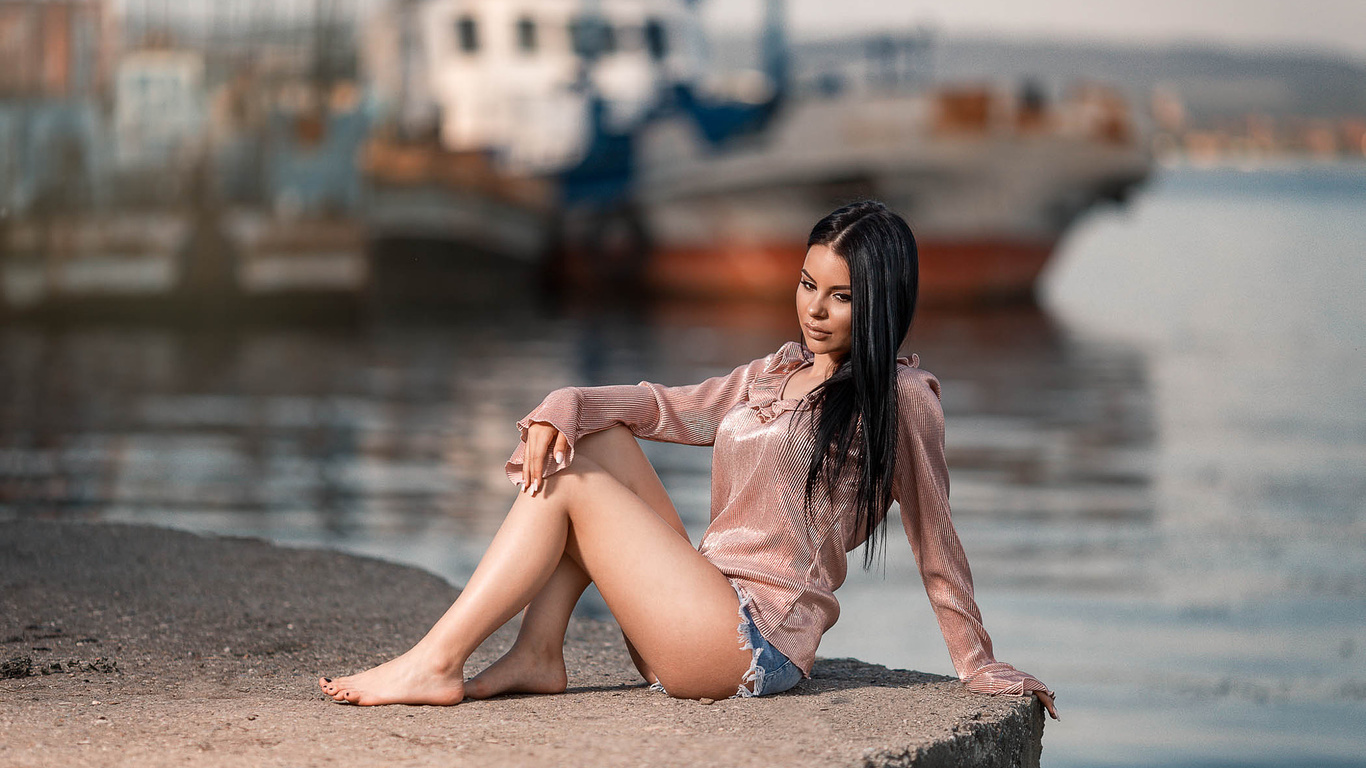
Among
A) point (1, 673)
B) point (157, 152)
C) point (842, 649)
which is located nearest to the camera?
point (1, 673)

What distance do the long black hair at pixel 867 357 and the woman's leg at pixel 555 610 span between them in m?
0.32

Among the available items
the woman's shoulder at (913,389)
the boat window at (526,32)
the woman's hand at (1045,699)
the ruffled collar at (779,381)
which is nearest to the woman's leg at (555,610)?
the ruffled collar at (779,381)

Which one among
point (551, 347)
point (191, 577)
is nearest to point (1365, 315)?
point (551, 347)

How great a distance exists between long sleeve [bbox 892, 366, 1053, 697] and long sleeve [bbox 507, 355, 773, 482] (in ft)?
0.94

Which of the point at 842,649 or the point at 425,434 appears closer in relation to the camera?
the point at 842,649

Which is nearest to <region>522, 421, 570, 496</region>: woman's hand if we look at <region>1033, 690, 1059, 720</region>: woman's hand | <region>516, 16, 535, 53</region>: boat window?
<region>1033, 690, 1059, 720</region>: woman's hand

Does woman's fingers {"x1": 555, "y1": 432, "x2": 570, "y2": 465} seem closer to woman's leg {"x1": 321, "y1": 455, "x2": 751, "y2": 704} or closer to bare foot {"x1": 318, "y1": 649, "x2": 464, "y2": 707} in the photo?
woman's leg {"x1": 321, "y1": 455, "x2": 751, "y2": 704}

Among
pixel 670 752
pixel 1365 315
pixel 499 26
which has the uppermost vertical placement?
pixel 499 26

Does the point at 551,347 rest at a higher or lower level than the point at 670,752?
lower

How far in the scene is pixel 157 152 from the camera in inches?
713

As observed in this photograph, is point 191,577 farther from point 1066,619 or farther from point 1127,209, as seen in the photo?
point 1127,209

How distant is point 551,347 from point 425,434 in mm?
6429

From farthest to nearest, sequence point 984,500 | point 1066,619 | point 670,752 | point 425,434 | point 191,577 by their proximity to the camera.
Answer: point 425,434, point 984,500, point 1066,619, point 191,577, point 670,752

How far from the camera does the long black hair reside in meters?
2.75
